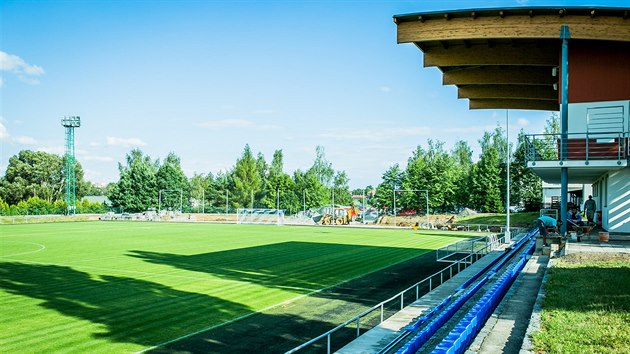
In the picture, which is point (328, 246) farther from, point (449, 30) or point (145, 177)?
point (145, 177)

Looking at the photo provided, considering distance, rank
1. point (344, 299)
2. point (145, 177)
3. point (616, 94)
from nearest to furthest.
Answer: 1. point (344, 299)
2. point (616, 94)
3. point (145, 177)

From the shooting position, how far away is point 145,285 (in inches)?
814

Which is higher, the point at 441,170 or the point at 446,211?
the point at 441,170

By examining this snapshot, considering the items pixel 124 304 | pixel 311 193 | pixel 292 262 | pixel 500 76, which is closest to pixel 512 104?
pixel 500 76

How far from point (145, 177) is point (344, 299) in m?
98.2

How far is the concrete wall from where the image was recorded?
68.4 feet

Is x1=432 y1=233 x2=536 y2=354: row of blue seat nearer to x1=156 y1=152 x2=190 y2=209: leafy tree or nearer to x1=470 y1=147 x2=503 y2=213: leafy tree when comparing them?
x1=470 y1=147 x2=503 y2=213: leafy tree

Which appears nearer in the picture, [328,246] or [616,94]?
[616,94]

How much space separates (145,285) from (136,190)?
93059 mm

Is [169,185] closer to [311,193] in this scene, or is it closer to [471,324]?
[311,193]

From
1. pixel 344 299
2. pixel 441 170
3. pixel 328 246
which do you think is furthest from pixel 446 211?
pixel 344 299

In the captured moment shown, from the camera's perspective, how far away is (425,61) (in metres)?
25.3

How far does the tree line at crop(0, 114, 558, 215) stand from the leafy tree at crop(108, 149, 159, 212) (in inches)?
7.8

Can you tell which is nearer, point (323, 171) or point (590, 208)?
point (590, 208)
